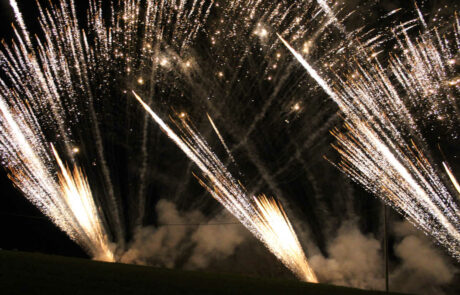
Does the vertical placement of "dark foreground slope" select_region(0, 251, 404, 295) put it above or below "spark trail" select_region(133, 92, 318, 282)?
below

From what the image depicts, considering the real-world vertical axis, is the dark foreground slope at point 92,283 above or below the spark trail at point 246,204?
below

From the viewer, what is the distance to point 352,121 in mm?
11320

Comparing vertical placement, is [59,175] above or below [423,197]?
above

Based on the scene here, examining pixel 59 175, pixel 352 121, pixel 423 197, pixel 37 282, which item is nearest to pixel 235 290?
pixel 37 282

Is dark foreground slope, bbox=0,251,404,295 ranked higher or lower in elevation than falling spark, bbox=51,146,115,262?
lower

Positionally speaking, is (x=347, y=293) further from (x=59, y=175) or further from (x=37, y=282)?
(x=59, y=175)

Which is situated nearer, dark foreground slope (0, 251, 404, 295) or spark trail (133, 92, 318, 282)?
dark foreground slope (0, 251, 404, 295)

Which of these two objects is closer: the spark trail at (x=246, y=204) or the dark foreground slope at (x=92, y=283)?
the dark foreground slope at (x=92, y=283)

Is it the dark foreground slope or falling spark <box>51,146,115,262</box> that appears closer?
the dark foreground slope

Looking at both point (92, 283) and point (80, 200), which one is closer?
point (92, 283)

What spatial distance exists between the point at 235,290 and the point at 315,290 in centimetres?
278

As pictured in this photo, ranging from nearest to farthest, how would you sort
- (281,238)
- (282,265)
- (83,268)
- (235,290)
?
(235,290)
(83,268)
(281,238)
(282,265)

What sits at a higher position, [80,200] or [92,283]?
[80,200]

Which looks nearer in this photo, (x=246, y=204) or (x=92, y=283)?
(x=92, y=283)
